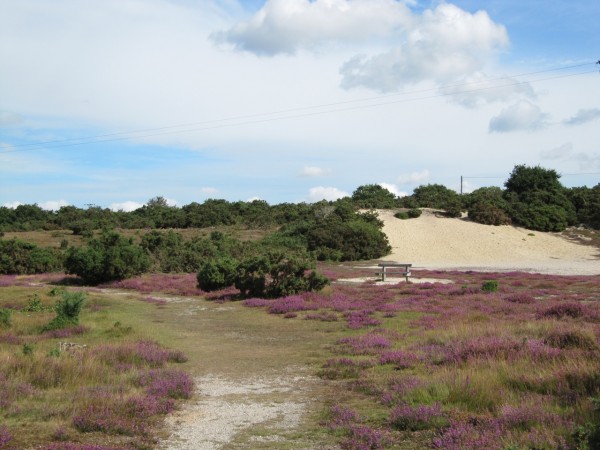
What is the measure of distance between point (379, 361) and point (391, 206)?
6502cm

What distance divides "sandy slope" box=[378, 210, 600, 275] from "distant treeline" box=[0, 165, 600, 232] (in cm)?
284

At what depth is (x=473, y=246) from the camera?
55188mm

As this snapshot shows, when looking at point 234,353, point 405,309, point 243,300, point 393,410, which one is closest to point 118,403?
point 393,410

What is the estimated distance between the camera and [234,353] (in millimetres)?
12602

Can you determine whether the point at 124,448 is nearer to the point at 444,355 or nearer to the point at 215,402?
the point at 215,402

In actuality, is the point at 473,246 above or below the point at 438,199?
below

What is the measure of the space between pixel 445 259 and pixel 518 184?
24.7 meters

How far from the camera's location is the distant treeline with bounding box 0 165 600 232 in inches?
2431

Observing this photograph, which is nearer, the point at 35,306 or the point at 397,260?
the point at 35,306

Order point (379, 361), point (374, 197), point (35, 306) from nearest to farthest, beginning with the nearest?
point (379, 361)
point (35, 306)
point (374, 197)

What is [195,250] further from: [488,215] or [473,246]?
[488,215]

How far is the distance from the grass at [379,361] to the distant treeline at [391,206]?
129ft

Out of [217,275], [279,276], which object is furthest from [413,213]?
[279,276]

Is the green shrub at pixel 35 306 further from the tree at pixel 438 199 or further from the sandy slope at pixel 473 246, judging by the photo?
the tree at pixel 438 199
